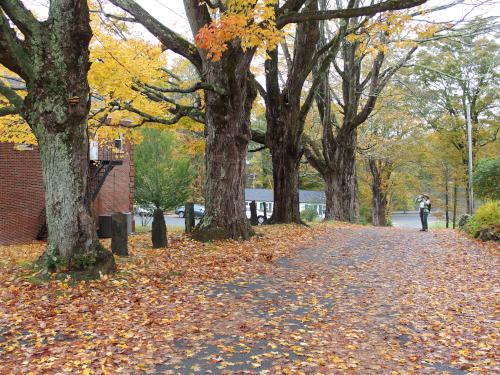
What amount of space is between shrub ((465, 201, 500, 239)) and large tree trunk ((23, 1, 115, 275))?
11317mm

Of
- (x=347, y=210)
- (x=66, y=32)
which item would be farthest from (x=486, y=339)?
(x=347, y=210)

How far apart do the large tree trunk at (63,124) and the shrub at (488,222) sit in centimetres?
1132

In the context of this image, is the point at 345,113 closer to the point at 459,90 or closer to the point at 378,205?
the point at 459,90

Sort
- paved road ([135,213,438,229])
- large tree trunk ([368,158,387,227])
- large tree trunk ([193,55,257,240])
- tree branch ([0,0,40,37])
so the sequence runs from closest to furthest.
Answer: tree branch ([0,0,40,37]) → large tree trunk ([193,55,257,240]) → paved road ([135,213,438,229]) → large tree trunk ([368,158,387,227])

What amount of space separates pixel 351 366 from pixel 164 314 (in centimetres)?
251

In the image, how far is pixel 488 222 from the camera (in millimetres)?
14117

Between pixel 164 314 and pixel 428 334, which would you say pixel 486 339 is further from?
pixel 164 314

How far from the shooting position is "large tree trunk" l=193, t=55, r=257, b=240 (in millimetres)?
11219

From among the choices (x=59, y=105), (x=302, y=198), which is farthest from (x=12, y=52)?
(x=302, y=198)

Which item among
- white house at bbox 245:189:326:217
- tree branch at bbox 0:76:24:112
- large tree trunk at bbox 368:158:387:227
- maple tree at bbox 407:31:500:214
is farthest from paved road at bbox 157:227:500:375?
white house at bbox 245:189:326:217

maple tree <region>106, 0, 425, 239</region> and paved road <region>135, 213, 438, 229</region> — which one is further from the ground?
maple tree <region>106, 0, 425, 239</region>

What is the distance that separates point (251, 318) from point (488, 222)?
35.4ft

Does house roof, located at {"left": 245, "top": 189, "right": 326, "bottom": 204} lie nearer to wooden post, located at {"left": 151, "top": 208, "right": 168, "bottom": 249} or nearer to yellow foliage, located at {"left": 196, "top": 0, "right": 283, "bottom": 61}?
wooden post, located at {"left": 151, "top": 208, "right": 168, "bottom": 249}

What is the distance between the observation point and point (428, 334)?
5719 mm
